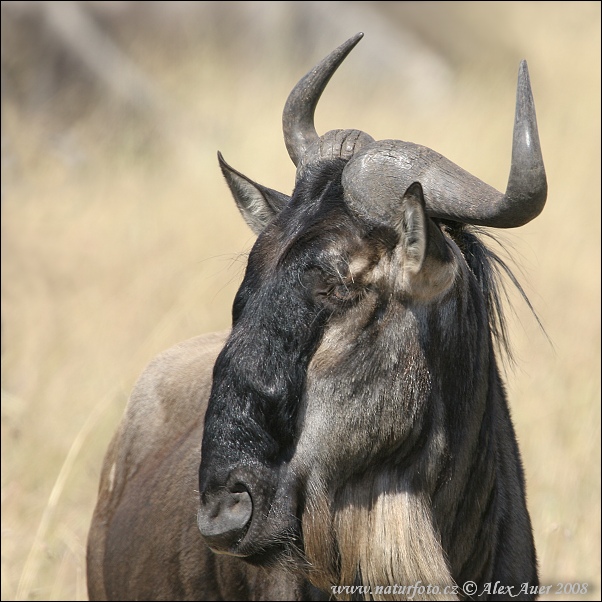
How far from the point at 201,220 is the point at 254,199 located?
6424 millimetres

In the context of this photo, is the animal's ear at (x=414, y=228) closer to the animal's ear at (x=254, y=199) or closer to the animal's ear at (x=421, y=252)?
the animal's ear at (x=421, y=252)

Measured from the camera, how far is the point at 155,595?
4141mm

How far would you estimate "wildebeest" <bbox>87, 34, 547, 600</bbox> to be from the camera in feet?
9.04

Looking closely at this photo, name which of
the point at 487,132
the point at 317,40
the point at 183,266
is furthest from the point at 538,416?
the point at 317,40

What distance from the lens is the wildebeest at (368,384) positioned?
275 centimetres

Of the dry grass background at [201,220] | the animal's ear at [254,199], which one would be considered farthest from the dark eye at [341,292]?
the dry grass background at [201,220]

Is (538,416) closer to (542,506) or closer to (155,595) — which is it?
(542,506)

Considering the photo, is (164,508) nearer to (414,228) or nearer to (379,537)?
(379,537)

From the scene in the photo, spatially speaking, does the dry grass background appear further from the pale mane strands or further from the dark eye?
the pale mane strands

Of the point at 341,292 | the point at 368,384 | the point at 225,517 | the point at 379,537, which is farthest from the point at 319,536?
the point at 341,292

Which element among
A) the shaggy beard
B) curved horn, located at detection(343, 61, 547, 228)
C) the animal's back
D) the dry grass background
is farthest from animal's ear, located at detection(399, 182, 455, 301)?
the animal's back

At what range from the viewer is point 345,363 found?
110 inches

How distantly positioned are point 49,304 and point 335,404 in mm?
6686

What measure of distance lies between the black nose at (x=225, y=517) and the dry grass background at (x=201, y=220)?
1.18m
